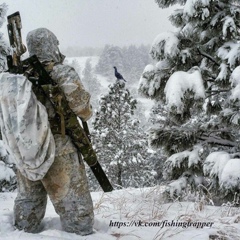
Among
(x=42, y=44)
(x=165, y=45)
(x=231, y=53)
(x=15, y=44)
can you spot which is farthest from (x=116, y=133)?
(x=15, y=44)

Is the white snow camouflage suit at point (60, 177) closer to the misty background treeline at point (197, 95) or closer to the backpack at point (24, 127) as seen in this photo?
the backpack at point (24, 127)

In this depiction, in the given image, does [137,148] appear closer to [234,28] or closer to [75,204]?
[234,28]

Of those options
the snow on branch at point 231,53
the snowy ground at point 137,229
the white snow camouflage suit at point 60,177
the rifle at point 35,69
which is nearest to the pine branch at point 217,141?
the snow on branch at point 231,53

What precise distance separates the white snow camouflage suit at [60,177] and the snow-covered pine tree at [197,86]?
8.14 ft

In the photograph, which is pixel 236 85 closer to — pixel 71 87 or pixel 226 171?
pixel 226 171

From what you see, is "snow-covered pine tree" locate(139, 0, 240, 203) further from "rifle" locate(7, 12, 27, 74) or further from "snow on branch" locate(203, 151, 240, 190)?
"rifle" locate(7, 12, 27, 74)

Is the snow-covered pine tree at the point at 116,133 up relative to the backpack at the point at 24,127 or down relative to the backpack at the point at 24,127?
down

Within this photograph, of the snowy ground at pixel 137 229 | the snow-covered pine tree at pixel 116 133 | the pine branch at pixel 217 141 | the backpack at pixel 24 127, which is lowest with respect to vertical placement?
the snow-covered pine tree at pixel 116 133

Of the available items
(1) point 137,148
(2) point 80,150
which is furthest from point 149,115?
(2) point 80,150

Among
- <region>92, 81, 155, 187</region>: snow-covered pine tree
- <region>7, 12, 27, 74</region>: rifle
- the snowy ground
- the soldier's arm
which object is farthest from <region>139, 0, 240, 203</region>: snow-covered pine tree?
<region>92, 81, 155, 187</region>: snow-covered pine tree

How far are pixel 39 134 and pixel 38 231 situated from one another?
0.99m

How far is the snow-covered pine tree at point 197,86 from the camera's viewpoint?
A: 4898mm

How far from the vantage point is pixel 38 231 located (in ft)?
9.43

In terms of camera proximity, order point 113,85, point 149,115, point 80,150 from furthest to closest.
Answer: point 149,115 < point 113,85 < point 80,150
